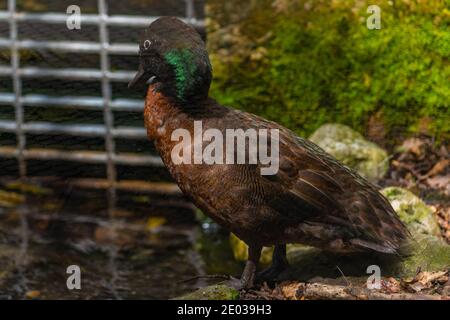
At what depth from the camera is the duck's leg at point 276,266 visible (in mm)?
5625

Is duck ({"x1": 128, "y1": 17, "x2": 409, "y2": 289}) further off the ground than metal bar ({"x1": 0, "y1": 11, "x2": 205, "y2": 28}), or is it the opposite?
metal bar ({"x1": 0, "y1": 11, "x2": 205, "y2": 28})

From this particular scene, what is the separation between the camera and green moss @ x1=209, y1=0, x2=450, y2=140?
23.8 feet

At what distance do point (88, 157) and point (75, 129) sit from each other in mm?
319

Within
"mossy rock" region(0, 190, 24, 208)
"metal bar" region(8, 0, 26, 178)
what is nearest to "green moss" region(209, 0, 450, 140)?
"metal bar" region(8, 0, 26, 178)

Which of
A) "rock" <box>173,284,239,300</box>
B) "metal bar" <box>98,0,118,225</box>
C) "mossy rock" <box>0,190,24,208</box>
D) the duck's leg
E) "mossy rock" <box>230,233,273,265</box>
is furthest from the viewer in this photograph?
"mossy rock" <box>0,190,24,208</box>

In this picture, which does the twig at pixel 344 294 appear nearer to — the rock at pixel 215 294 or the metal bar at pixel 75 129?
the rock at pixel 215 294

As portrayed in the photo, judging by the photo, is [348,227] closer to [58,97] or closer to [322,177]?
[322,177]

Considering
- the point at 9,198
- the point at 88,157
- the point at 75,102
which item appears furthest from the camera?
the point at 9,198

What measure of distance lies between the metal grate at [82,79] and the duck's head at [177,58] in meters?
2.67

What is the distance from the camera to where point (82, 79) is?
809cm

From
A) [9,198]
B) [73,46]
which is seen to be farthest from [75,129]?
[9,198]

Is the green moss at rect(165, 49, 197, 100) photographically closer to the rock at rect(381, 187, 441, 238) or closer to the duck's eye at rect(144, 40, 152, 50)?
the duck's eye at rect(144, 40, 152, 50)

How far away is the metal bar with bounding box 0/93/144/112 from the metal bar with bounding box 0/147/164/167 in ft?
1.42

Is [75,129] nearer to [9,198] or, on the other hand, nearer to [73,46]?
[73,46]
